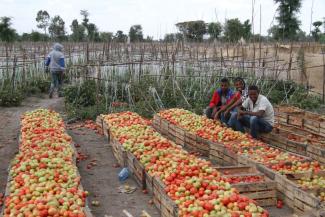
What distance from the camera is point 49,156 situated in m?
4.98

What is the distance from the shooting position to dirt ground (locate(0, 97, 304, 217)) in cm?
445

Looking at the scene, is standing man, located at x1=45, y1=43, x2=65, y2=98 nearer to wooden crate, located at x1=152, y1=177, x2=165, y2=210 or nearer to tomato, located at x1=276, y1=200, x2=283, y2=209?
wooden crate, located at x1=152, y1=177, x2=165, y2=210

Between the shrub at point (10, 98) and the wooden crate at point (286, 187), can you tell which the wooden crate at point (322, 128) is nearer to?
the wooden crate at point (286, 187)

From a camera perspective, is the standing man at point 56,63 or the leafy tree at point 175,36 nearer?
the standing man at point 56,63

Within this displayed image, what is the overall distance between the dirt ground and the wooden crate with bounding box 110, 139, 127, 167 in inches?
4.0

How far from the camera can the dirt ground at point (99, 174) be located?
445 cm

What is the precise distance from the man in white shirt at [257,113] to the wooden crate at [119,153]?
2.16 meters

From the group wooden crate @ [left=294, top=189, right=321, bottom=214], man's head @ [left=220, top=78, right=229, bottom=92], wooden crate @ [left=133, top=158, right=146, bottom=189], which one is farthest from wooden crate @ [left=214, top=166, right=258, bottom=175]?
man's head @ [left=220, top=78, right=229, bottom=92]

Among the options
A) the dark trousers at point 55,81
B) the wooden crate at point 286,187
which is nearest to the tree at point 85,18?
the dark trousers at point 55,81

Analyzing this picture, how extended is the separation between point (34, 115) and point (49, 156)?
3.01m

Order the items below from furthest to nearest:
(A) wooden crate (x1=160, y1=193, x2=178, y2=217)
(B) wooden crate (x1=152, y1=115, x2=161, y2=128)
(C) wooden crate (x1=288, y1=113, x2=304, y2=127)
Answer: (B) wooden crate (x1=152, y1=115, x2=161, y2=128), (C) wooden crate (x1=288, y1=113, x2=304, y2=127), (A) wooden crate (x1=160, y1=193, x2=178, y2=217)

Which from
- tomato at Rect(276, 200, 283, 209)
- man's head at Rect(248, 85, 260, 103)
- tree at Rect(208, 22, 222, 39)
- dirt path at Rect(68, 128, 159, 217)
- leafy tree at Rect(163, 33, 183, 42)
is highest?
tree at Rect(208, 22, 222, 39)

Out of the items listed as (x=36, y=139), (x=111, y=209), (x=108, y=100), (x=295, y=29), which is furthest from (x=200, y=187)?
(x=295, y=29)

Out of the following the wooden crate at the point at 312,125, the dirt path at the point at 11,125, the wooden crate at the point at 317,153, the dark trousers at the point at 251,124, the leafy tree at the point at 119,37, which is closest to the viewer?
the wooden crate at the point at 317,153
